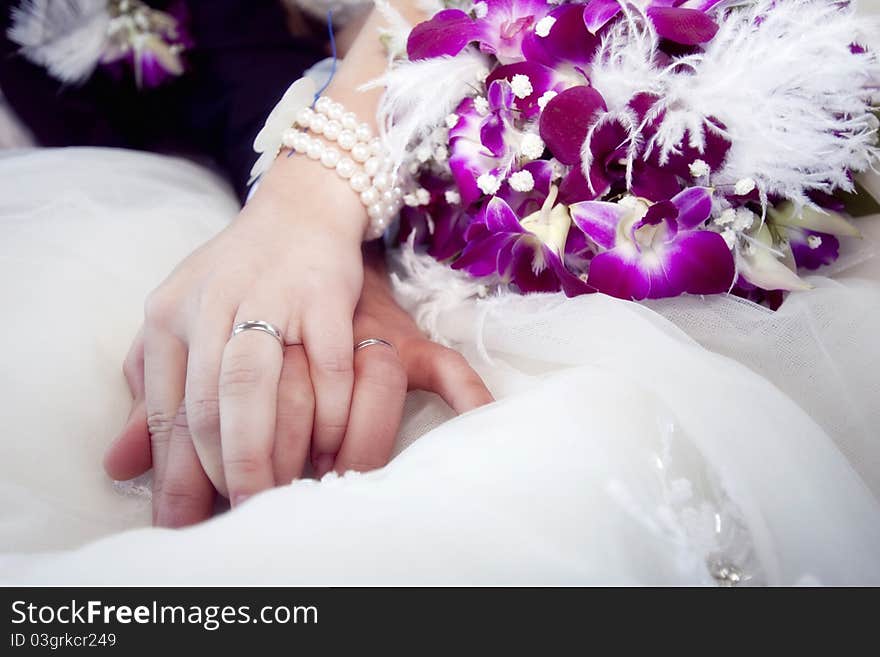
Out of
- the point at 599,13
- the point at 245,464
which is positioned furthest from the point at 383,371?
the point at 599,13

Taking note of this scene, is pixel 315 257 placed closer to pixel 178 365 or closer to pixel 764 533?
pixel 178 365

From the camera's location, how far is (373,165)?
72 centimetres

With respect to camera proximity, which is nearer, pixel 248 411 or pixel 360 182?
pixel 248 411

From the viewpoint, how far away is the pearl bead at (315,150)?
2.39 feet

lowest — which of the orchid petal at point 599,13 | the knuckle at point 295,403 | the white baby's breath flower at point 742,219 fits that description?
the knuckle at point 295,403

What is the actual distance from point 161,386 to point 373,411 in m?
0.21

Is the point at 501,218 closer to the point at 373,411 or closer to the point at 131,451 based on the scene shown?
the point at 373,411

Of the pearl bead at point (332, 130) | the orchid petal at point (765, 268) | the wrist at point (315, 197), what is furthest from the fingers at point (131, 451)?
the orchid petal at point (765, 268)

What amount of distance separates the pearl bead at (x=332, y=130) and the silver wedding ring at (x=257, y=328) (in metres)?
0.26

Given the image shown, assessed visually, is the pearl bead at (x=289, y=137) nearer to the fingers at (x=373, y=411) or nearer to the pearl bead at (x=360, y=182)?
the pearl bead at (x=360, y=182)

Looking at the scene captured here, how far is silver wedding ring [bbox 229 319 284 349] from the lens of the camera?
22.7 inches

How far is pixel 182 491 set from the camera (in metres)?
0.55
